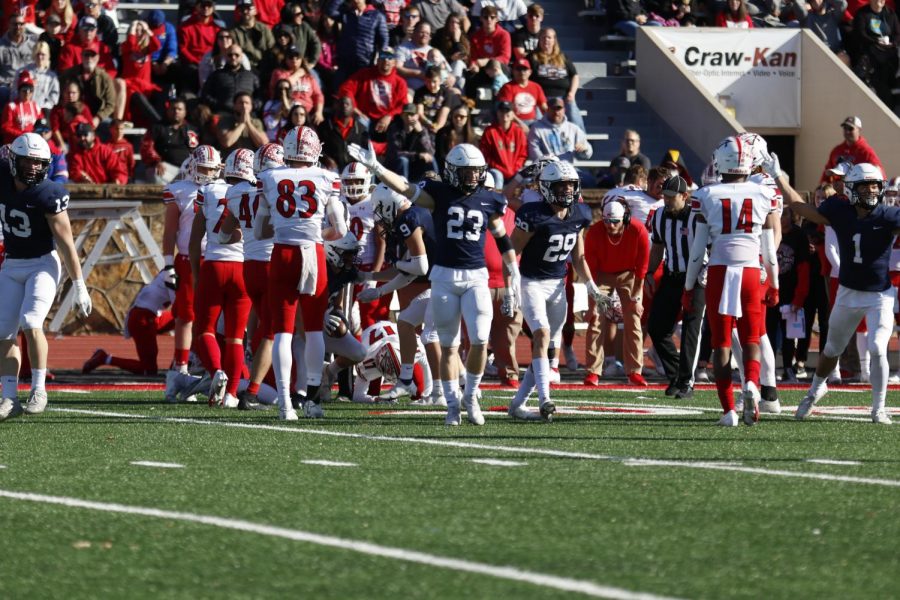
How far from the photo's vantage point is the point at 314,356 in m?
10.8

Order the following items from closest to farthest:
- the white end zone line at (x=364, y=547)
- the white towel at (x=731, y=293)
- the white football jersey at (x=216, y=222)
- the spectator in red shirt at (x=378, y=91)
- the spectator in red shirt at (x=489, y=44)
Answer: the white end zone line at (x=364, y=547) < the white towel at (x=731, y=293) < the white football jersey at (x=216, y=222) < the spectator in red shirt at (x=378, y=91) < the spectator in red shirt at (x=489, y=44)

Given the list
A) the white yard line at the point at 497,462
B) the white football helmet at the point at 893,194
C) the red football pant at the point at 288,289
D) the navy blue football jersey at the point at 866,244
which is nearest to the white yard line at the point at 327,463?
the white yard line at the point at 497,462

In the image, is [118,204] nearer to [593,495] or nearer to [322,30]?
[322,30]

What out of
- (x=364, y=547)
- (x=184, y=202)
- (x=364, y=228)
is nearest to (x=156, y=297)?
(x=184, y=202)

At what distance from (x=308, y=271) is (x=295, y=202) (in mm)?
437

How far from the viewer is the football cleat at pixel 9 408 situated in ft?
33.7

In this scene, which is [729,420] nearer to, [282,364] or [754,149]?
[754,149]

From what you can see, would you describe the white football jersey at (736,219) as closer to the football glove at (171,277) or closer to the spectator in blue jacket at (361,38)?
the football glove at (171,277)

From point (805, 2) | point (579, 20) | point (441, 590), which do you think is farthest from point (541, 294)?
point (805, 2)

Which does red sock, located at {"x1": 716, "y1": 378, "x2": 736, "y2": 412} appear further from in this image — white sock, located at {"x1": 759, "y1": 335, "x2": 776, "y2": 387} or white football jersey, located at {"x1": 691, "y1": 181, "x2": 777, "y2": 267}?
white sock, located at {"x1": 759, "y1": 335, "x2": 776, "y2": 387}

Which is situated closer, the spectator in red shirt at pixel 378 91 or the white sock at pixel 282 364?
the white sock at pixel 282 364

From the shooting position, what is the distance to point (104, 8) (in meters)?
21.1

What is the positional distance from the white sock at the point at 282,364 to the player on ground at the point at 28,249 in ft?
4.33

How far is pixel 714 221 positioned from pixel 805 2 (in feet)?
48.0
